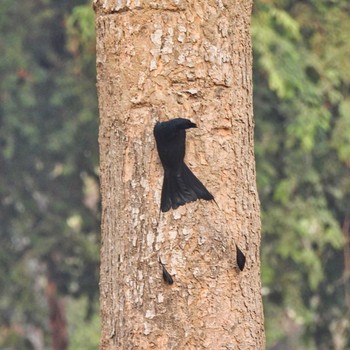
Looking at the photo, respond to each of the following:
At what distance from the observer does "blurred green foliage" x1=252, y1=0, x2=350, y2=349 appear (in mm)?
11273

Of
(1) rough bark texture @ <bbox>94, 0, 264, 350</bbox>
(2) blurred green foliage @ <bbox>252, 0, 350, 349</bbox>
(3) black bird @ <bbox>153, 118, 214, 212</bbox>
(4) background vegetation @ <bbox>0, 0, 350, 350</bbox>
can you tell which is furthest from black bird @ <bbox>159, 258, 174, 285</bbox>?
(4) background vegetation @ <bbox>0, 0, 350, 350</bbox>

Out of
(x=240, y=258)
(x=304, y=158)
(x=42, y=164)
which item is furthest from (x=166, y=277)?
(x=42, y=164)

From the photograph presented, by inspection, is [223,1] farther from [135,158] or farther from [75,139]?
[75,139]

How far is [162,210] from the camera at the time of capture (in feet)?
11.8

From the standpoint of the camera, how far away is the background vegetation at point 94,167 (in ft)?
38.6

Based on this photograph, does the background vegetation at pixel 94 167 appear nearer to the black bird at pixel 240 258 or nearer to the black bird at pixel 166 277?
the black bird at pixel 240 258

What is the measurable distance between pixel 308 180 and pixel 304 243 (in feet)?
2.89

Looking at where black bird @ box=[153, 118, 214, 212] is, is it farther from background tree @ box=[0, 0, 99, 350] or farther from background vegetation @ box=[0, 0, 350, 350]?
background tree @ box=[0, 0, 99, 350]

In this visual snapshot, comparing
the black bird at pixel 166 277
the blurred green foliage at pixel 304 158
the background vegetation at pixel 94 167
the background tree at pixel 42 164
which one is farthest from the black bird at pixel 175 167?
the background tree at pixel 42 164

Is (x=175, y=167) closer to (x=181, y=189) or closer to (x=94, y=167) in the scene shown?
(x=181, y=189)

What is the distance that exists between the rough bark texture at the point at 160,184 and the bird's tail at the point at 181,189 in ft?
0.07

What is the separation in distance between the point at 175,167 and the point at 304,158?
9.60m

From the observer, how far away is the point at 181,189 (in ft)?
11.9

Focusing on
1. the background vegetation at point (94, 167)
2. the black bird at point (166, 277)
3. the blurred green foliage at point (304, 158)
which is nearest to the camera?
the black bird at point (166, 277)
